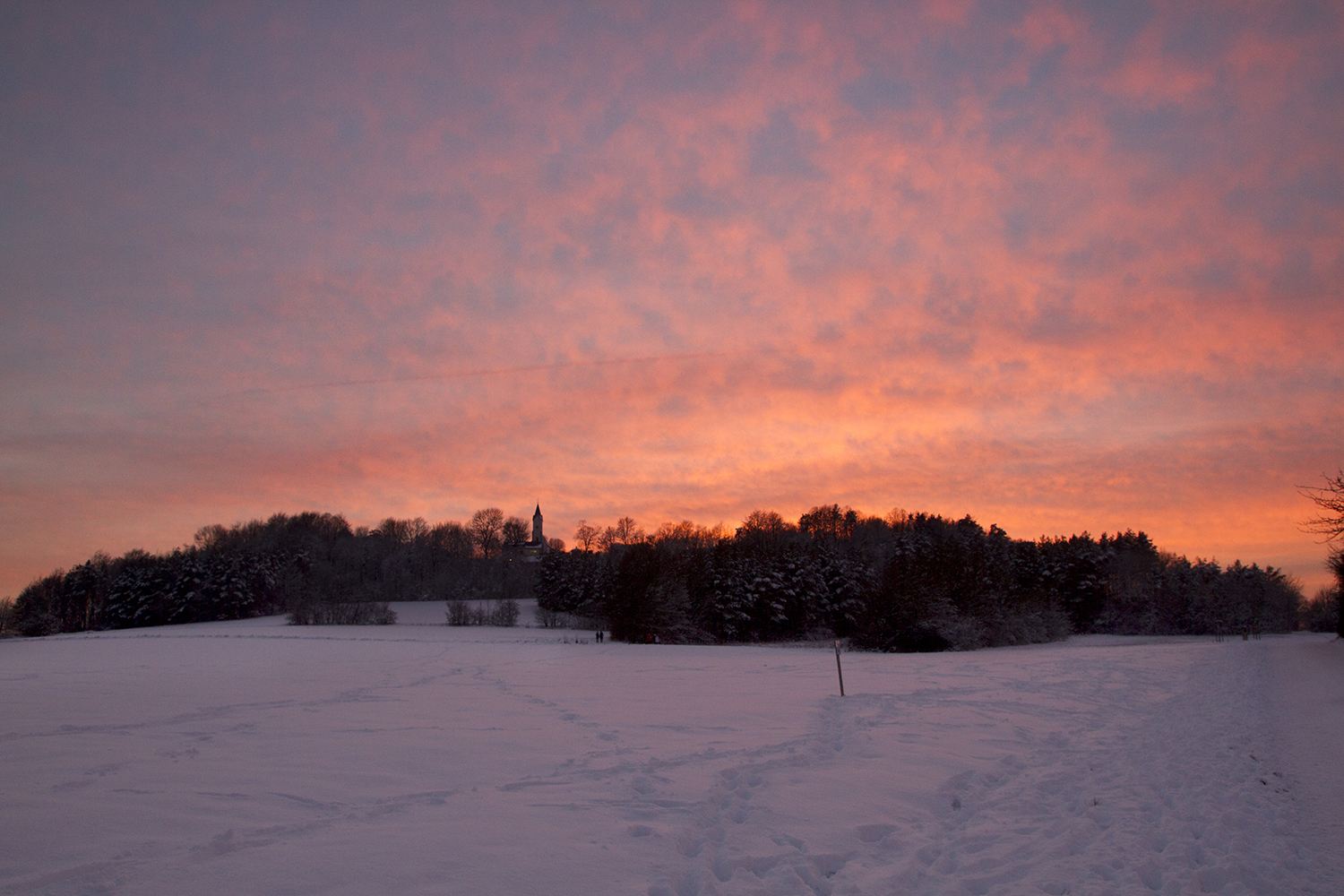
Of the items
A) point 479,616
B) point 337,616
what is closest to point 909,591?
point 479,616

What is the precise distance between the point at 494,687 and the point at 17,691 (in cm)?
1124

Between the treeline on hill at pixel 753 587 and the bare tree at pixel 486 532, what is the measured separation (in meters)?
22.5

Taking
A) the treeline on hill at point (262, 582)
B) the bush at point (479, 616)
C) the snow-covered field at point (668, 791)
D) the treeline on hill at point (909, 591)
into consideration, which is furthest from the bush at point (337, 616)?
the snow-covered field at point (668, 791)

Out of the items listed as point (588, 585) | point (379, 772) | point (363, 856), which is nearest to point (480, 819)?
point (363, 856)

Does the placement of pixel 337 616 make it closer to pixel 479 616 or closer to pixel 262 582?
pixel 479 616

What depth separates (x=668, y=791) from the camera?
8.66 m

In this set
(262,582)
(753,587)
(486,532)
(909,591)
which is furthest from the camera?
(486,532)

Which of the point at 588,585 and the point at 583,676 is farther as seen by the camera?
the point at 588,585

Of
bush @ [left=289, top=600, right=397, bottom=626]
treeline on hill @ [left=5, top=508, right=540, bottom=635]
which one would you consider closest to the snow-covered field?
bush @ [left=289, top=600, right=397, bottom=626]

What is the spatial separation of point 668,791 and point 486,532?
5728 inches

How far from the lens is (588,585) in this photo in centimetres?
8031

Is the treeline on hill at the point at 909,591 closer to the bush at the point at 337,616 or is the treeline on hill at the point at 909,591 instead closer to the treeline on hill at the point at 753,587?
the treeline on hill at the point at 753,587

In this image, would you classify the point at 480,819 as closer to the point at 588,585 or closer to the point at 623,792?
the point at 623,792

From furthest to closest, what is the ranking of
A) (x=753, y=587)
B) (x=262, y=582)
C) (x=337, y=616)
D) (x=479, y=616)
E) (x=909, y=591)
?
1. (x=262, y=582)
2. (x=479, y=616)
3. (x=337, y=616)
4. (x=753, y=587)
5. (x=909, y=591)
